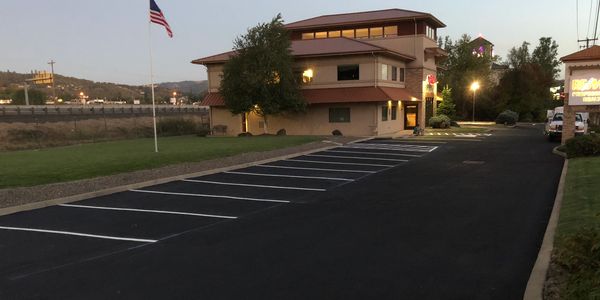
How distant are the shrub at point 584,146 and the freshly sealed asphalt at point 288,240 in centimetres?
456

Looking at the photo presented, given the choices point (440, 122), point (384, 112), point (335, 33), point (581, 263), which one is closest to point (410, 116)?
point (440, 122)

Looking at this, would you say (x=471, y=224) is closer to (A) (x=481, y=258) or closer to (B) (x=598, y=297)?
(A) (x=481, y=258)

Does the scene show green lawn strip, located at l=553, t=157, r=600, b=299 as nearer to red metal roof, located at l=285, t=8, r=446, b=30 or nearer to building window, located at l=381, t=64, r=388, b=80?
building window, located at l=381, t=64, r=388, b=80

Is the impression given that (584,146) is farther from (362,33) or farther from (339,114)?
(362,33)

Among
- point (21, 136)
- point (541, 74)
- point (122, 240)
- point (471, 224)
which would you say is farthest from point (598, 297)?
point (541, 74)

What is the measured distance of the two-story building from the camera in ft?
110

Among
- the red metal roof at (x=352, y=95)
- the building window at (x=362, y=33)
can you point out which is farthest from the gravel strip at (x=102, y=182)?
the building window at (x=362, y=33)

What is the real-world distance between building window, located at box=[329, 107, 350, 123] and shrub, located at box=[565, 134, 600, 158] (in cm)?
1854

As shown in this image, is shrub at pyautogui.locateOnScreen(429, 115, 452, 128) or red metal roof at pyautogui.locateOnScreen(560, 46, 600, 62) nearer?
red metal roof at pyautogui.locateOnScreen(560, 46, 600, 62)

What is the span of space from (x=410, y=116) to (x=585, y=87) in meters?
22.5

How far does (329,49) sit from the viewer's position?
34.7 meters

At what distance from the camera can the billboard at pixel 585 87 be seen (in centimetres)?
1922

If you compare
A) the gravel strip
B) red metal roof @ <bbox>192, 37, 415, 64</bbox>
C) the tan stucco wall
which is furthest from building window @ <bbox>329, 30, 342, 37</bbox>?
the gravel strip

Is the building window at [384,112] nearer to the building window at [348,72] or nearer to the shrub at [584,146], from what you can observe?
the building window at [348,72]
